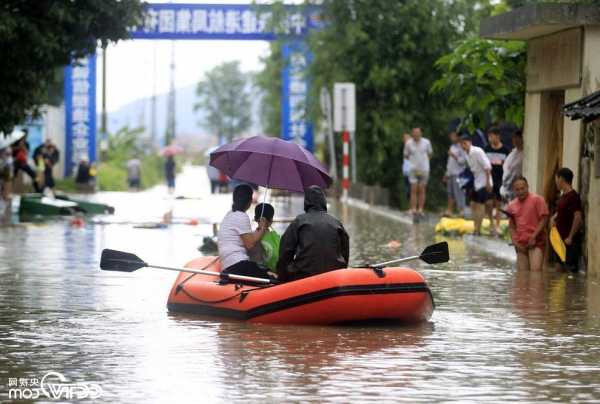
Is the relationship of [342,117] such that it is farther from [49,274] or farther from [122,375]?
[122,375]

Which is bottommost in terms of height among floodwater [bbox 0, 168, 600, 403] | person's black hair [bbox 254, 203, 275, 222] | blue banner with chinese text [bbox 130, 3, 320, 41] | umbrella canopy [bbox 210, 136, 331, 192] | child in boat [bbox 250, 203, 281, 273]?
floodwater [bbox 0, 168, 600, 403]

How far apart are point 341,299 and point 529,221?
691 centimetres

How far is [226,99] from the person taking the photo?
135m

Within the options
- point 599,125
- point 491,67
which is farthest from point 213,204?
point 599,125

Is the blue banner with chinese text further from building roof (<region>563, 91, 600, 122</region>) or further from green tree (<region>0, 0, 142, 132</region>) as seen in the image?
building roof (<region>563, 91, 600, 122</region>)

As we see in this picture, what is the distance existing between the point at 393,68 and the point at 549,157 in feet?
72.9

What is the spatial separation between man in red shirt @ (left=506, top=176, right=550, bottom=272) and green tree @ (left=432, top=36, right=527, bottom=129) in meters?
5.40

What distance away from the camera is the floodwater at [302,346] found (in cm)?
1019

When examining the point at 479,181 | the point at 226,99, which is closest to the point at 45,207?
the point at 479,181

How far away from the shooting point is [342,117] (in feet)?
139

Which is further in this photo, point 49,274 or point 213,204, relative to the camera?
point 213,204

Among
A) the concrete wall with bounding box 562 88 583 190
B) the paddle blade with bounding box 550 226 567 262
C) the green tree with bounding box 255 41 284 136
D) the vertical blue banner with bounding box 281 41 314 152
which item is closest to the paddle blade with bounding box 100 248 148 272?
the paddle blade with bounding box 550 226 567 262

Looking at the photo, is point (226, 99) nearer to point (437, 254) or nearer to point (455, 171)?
point (455, 171)

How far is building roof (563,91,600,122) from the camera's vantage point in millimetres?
17797
